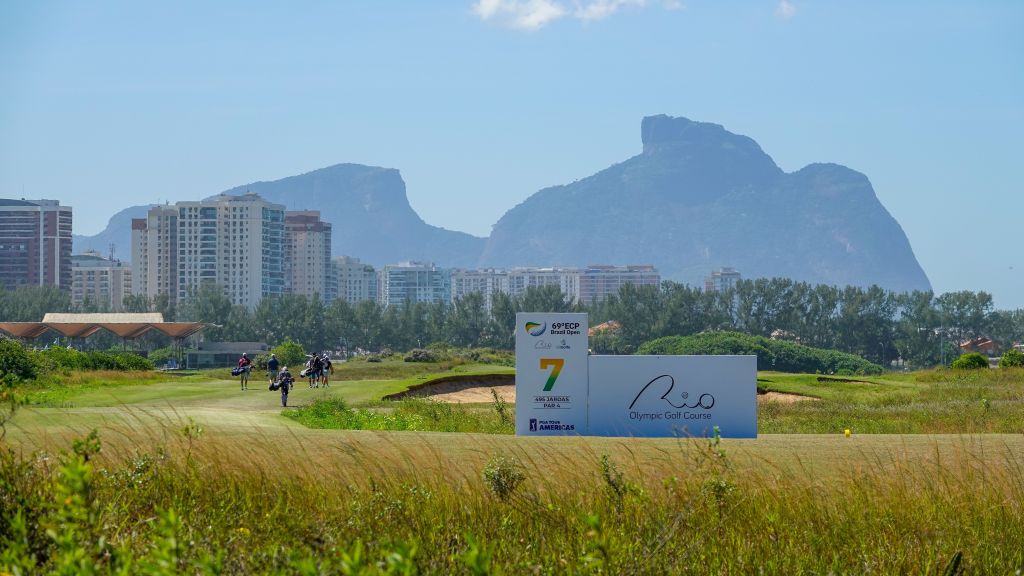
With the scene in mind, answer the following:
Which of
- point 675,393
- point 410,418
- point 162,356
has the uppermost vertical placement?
point 675,393

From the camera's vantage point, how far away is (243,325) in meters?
146

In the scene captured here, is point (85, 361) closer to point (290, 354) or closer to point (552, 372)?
point (290, 354)

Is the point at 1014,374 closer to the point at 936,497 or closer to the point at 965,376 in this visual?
the point at 965,376

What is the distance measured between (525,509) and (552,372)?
1004cm

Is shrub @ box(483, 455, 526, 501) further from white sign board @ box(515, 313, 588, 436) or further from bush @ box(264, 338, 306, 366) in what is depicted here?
bush @ box(264, 338, 306, 366)

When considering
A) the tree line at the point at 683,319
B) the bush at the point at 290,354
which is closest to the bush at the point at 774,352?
the bush at the point at 290,354

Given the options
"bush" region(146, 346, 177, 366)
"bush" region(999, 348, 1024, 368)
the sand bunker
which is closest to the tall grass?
the sand bunker

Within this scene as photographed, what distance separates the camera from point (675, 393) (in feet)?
71.4

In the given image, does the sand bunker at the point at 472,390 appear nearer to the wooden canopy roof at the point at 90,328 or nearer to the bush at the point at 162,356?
the wooden canopy roof at the point at 90,328

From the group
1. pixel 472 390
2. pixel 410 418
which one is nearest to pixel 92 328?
pixel 472 390

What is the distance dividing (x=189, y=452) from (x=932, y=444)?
9918 millimetres

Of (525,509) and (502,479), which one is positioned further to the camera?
(502,479)

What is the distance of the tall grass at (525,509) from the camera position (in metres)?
8.83

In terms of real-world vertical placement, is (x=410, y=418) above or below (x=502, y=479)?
below
